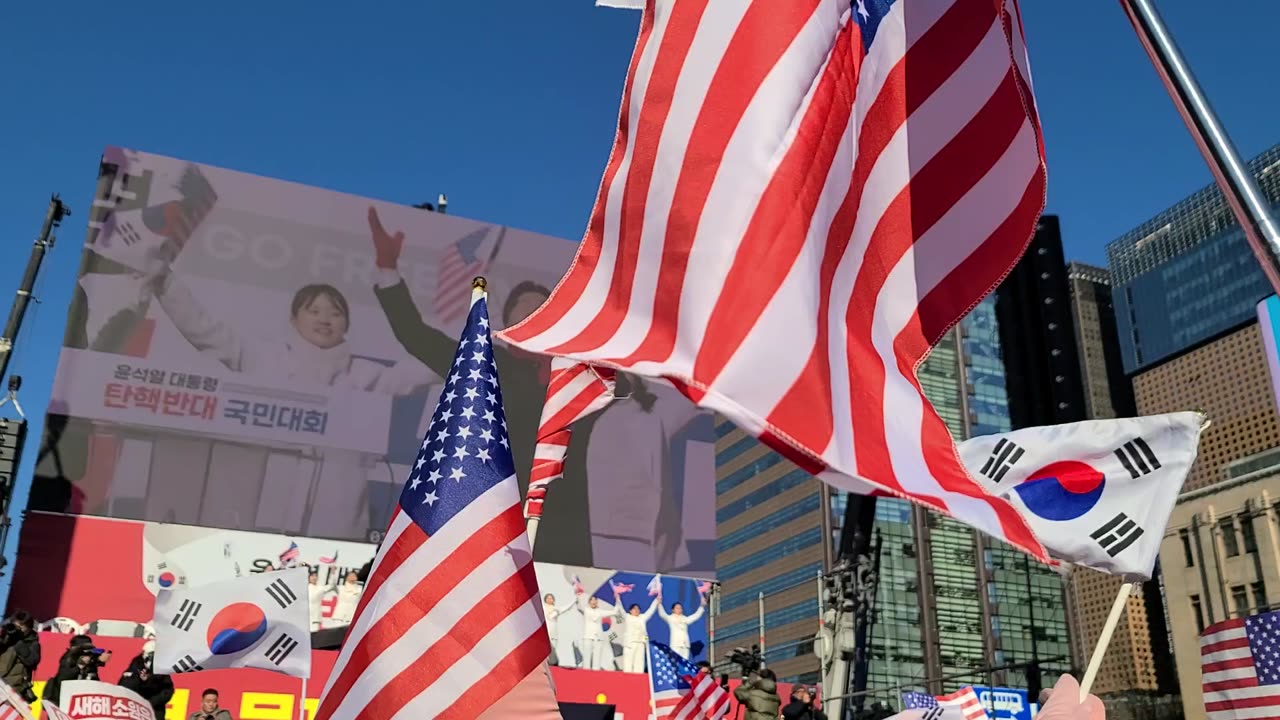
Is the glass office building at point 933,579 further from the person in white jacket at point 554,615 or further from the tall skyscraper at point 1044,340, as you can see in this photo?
the person in white jacket at point 554,615

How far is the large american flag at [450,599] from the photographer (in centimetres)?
427

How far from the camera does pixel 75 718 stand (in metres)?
6.98

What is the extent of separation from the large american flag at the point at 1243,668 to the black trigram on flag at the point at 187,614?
7.92m

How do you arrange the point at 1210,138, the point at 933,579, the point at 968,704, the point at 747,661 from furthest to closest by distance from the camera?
the point at 933,579, the point at 747,661, the point at 968,704, the point at 1210,138

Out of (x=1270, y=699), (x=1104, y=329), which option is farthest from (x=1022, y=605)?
(x=1270, y=699)

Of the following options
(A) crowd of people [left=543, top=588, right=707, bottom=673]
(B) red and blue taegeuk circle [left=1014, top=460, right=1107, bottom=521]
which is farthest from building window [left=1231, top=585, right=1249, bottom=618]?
(B) red and blue taegeuk circle [left=1014, top=460, right=1107, bottom=521]

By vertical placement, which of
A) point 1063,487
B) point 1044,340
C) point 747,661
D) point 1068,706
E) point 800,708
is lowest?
point 1068,706

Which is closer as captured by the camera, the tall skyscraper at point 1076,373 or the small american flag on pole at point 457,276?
the tall skyscraper at point 1076,373

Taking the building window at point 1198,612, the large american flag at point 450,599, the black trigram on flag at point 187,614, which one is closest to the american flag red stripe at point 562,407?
the large american flag at point 450,599

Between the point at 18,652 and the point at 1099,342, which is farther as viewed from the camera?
the point at 1099,342

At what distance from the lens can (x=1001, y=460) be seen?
5559mm

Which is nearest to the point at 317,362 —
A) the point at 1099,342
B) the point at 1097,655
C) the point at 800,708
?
the point at 800,708

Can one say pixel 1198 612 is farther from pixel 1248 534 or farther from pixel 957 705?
pixel 957 705

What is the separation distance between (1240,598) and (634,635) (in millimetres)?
52838
